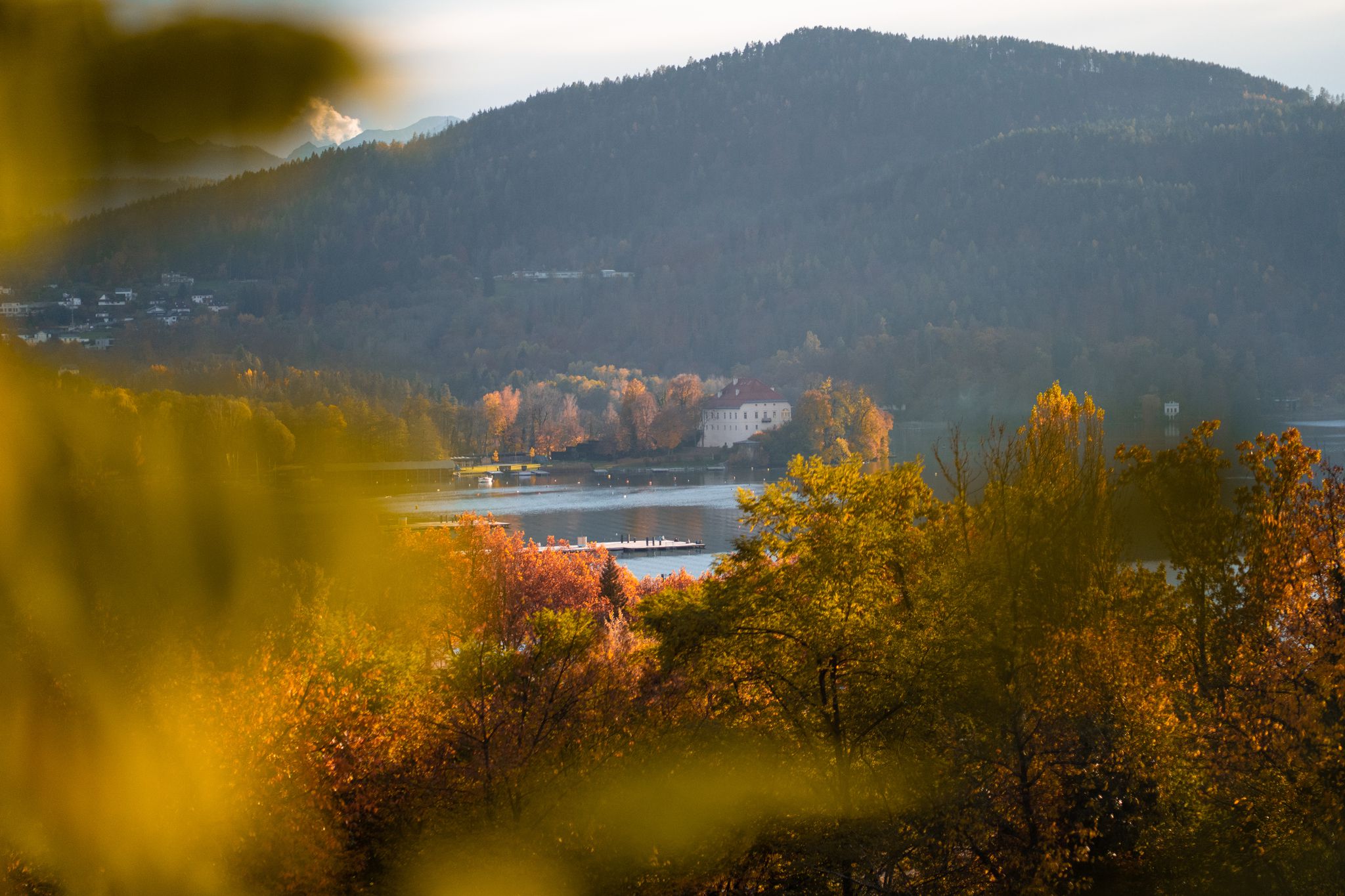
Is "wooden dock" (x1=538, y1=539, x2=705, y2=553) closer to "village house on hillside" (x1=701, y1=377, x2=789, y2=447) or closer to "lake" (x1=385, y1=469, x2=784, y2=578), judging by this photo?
Answer: "lake" (x1=385, y1=469, x2=784, y2=578)

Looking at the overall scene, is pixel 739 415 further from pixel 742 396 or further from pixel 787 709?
pixel 787 709

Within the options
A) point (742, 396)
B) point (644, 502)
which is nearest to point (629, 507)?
point (644, 502)

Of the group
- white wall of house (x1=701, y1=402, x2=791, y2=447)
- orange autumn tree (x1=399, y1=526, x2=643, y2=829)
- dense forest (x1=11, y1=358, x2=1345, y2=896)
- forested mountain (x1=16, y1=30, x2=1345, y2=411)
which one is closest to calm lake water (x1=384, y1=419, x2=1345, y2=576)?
forested mountain (x1=16, y1=30, x2=1345, y2=411)

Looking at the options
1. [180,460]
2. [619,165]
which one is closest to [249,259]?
[180,460]

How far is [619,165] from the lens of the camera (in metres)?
162

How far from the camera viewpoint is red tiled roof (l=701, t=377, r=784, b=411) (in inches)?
2702

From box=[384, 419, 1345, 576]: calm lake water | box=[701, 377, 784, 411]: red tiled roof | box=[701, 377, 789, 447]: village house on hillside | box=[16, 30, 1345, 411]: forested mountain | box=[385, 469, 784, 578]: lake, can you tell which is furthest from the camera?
box=[16, 30, 1345, 411]: forested mountain

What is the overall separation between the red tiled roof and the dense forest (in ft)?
194

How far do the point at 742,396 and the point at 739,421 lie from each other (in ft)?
9.71

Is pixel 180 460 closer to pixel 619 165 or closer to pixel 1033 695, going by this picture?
pixel 1033 695

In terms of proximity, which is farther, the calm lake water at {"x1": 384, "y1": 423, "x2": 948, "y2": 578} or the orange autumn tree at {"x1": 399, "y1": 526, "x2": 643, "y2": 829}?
the calm lake water at {"x1": 384, "y1": 423, "x2": 948, "y2": 578}

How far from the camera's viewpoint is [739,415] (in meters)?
67.9

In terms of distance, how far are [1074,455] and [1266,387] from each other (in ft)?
188

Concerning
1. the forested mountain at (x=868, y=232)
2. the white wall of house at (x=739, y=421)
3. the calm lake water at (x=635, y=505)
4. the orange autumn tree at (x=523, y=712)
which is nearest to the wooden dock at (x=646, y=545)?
the calm lake water at (x=635, y=505)
